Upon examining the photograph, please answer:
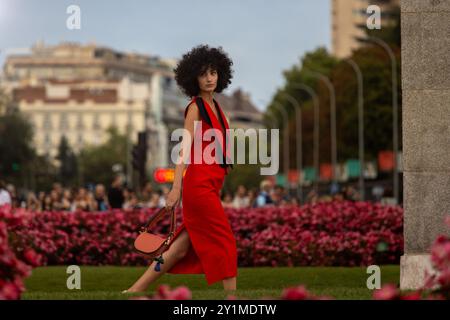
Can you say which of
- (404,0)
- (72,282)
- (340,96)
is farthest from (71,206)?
(340,96)

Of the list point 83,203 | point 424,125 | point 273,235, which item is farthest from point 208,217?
point 83,203

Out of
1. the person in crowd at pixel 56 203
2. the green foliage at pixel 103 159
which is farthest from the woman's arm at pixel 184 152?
the green foliage at pixel 103 159

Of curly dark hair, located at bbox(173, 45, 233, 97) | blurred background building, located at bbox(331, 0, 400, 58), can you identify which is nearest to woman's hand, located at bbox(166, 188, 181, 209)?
curly dark hair, located at bbox(173, 45, 233, 97)

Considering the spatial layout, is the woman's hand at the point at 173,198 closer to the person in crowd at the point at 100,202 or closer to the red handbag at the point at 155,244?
the red handbag at the point at 155,244

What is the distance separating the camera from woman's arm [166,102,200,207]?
12.3 metres

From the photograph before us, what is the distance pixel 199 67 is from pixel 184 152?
0.86 m

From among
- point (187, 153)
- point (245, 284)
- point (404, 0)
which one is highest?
point (404, 0)

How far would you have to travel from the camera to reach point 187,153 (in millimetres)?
12438

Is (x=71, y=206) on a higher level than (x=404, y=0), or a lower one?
lower

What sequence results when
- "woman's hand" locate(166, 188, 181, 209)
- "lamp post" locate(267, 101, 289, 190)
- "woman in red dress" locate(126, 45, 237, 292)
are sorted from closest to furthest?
"woman's hand" locate(166, 188, 181, 209)
"woman in red dress" locate(126, 45, 237, 292)
"lamp post" locate(267, 101, 289, 190)

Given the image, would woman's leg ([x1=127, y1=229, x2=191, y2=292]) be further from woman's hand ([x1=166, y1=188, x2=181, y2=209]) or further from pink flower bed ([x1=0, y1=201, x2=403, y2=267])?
pink flower bed ([x1=0, y1=201, x2=403, y2=267])
